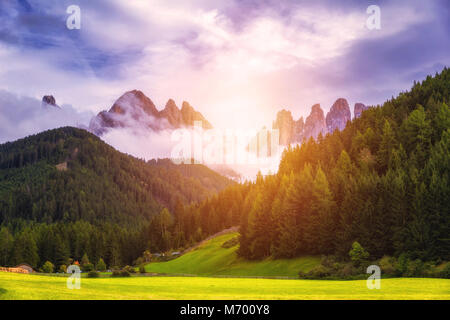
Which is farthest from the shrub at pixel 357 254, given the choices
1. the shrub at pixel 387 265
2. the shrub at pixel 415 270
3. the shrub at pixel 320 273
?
the shrub at pixel 415 270

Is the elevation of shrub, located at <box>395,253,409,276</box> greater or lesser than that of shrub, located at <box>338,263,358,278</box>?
greater

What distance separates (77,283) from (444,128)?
81512 mm

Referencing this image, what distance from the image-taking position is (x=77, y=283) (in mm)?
36781

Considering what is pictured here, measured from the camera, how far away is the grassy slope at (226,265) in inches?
3059

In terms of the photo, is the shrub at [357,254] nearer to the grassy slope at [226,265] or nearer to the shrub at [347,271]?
the shrub at [347,271]

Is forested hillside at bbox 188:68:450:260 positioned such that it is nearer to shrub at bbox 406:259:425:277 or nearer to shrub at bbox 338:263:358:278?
shrub at bbox 338:263:358:278

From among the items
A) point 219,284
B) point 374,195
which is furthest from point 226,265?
point 219,284

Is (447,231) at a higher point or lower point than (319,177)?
lower

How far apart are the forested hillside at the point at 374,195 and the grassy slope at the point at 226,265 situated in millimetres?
3541

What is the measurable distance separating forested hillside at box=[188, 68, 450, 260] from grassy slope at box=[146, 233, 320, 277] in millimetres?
3541

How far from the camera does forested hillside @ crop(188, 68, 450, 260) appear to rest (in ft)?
220

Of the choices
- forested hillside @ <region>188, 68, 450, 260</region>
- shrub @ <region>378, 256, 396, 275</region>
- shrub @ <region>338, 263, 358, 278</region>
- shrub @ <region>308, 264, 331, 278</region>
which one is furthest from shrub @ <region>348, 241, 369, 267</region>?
shrub @ <region>308, 264, 331, 278</region>
